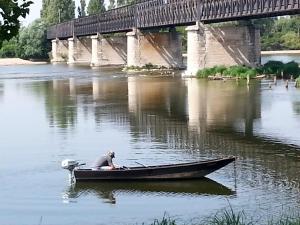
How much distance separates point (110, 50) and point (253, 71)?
7203 cm

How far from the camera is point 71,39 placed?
172375 millimetres

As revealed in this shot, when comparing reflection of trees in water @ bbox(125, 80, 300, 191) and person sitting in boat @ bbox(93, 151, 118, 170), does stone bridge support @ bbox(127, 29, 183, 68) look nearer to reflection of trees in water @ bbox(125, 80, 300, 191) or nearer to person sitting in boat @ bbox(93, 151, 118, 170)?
reflection of trees in water @ bbox(125, 80, 300, 191)

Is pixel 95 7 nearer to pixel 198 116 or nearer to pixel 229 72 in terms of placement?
pixel 229 72

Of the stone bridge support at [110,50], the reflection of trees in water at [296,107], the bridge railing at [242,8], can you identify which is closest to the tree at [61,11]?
the stone bridge support at [110,50]

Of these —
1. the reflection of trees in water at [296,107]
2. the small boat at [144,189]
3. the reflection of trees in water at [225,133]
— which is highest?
the reflection of trees in water at [296,107]

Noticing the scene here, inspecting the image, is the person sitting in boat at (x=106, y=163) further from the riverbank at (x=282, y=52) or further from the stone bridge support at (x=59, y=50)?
the riverbank at (x=282, y=52)

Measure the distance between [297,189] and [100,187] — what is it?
22.3 ft

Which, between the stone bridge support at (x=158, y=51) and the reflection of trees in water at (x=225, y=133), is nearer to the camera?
the reflection of trees in water at (x=225, y=133)

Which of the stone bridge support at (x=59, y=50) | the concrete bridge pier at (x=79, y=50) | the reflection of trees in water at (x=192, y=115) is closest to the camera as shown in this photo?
the reflection of trees in water at (x=192, y=115)

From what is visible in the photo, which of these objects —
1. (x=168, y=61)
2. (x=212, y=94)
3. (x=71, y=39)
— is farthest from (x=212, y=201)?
(x=71, y=39)

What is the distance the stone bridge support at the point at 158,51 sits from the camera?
384ft

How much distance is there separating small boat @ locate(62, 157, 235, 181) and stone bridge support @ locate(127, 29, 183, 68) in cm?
9170

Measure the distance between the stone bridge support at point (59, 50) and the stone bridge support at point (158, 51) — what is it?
6657 centimetres

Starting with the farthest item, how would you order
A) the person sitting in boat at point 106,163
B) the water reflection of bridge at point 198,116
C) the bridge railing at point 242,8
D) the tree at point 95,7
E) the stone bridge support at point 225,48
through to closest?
the tree at point 95,7, the stone bridge support at point 225,48, the bridge railing at point 242,8, the water reflection of bridge at point 198,116, the person sitting in boat at point 106,163
